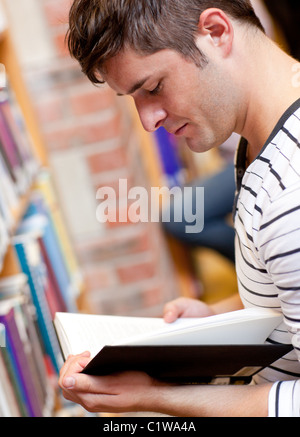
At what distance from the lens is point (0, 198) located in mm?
1365

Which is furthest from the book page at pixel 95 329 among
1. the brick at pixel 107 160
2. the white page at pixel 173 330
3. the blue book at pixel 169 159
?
the blue book at pixel 169 159

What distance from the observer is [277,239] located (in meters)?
0.80

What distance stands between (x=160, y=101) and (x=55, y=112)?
1.16 metres

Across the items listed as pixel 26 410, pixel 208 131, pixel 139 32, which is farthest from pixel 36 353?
pixel 139 32

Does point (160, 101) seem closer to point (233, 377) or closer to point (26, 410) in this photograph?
point (233, 377)

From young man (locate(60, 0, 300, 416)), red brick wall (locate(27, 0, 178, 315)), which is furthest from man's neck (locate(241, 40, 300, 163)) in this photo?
red brick wall (locate(27, 0, 178, 315))

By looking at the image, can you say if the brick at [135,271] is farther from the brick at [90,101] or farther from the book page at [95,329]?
the book page at [95,329]

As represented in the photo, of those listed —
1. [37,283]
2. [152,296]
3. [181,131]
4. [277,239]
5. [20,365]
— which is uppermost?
[181,131]

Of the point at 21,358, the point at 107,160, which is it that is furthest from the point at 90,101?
the point at 21,358

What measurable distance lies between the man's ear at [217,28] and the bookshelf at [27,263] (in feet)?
2.08

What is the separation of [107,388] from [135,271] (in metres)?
1.28

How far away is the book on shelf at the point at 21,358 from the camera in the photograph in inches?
47.5

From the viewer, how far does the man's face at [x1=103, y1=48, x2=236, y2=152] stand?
88cm

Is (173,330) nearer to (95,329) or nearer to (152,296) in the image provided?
(95,329)
